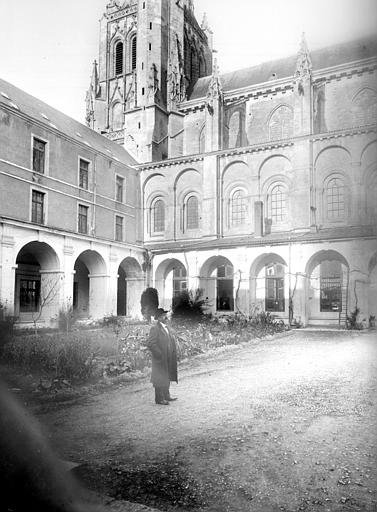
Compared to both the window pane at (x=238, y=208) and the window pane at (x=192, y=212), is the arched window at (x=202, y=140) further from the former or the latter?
the window pane at (x=238, y=208)

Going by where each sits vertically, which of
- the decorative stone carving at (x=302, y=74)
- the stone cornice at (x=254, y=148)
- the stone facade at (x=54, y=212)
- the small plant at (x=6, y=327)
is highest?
the decorative stone carving at (x=302, y=74)

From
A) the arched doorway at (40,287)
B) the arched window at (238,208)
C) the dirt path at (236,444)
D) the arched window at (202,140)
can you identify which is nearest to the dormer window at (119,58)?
the arched window at (202,140)

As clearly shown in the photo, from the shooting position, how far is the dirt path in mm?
3051

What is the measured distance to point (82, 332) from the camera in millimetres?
7820

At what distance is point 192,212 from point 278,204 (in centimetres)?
623

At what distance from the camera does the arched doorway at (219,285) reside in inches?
961

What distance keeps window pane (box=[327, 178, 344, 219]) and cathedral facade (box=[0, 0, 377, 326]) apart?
0.12m

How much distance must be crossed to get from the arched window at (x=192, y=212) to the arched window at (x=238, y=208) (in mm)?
2542

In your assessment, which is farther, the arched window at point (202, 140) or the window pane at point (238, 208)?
the arched window at point (202, 140)

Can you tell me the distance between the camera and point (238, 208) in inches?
1176

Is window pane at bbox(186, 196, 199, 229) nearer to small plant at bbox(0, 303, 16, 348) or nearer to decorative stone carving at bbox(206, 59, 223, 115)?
decorative stone carving at bbox(206, 59, 223, 115)

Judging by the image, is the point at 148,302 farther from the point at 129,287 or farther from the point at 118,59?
the point at 118,59

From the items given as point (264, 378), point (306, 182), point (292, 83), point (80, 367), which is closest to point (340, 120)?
point (292, 83)

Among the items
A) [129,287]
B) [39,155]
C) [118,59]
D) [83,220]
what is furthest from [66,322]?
[118,59]
